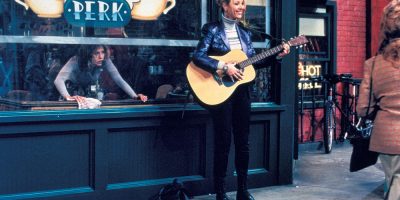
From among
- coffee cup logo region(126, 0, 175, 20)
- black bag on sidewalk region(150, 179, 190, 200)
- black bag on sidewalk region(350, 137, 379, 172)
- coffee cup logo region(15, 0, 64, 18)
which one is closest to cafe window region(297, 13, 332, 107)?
coffee cup logo region(126, 0, 175, 20)

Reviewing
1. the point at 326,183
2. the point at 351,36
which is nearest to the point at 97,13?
the point at 326,183

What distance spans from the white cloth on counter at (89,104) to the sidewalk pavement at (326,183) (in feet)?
4.41

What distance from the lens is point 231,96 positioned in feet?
17.8

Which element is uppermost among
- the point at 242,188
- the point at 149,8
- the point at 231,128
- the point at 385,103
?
the point at 149,8

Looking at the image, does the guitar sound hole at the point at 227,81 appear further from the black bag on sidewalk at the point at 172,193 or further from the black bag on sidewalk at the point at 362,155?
the black bag on sidewalk at the point at 362,155

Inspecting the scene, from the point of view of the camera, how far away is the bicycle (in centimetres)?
927

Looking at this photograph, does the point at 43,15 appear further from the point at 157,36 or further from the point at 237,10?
the point at 237,10

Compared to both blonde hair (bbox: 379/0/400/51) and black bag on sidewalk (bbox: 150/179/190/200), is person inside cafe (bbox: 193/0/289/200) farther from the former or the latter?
blonde hair (bbox: 379/0/400/51)

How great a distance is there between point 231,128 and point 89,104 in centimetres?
131

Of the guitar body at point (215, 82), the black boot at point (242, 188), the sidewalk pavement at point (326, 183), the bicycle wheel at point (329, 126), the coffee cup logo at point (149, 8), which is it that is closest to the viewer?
the guitar body at point (215, 82)

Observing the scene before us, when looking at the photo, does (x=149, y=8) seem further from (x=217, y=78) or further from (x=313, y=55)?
(x=313, y=55)

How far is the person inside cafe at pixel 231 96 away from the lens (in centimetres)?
541

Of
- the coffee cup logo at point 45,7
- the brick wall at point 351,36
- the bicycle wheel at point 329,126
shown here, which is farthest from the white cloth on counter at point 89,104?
the brick wall at point 351,36

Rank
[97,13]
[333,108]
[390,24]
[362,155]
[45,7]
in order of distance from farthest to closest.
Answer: [333,108] < [97,13] < [45,7] < [362,155] < [390,24]
